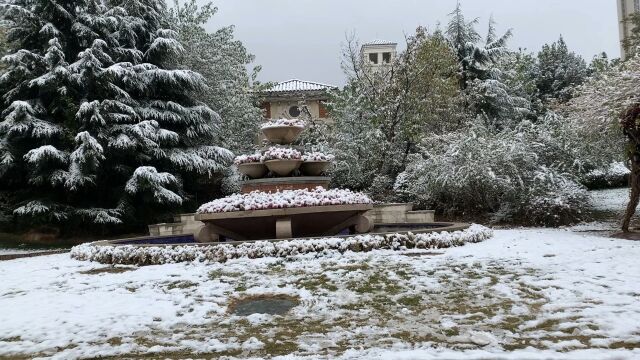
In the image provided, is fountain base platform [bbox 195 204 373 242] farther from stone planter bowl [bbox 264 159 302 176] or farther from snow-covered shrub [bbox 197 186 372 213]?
stone planter bowl [bbox 264 159 302 176]

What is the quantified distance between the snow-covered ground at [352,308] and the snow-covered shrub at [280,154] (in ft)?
10.0

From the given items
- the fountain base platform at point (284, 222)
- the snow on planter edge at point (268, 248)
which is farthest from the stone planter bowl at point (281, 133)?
the snow on planter edge at point (268, 248)

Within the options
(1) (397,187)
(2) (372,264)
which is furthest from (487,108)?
(2) (372,264)

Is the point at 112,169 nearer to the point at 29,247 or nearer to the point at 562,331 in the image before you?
the point at 29,247

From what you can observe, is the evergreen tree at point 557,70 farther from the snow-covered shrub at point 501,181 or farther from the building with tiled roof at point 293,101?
the snow-covered shrub at point 501,181

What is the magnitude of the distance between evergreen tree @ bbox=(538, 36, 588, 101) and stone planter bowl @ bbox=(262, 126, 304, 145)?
24.2m

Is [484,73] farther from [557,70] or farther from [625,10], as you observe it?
[625,10]

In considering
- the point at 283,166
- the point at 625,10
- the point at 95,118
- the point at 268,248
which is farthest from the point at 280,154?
the point at 625,10

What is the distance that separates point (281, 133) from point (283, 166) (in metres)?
1.13

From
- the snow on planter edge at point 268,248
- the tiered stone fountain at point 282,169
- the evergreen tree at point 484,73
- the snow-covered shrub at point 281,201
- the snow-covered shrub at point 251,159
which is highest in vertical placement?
the evergreen tree at point 484,73

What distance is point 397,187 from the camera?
647 inches

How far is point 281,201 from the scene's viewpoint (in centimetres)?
790

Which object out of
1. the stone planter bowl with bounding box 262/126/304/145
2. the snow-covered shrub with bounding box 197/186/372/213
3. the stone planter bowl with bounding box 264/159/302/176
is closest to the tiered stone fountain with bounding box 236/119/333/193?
the stone planter bowl with bounding box 264/159/302/176

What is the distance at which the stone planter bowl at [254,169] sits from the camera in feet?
31.7
